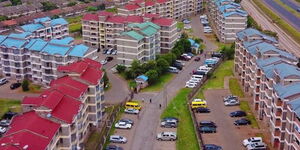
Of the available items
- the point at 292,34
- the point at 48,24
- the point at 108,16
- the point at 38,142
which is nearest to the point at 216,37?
the point at 292,34

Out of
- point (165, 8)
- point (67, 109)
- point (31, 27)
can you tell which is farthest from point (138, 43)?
point (165, 8)

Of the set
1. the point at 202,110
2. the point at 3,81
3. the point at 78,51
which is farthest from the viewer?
the point at 3,81

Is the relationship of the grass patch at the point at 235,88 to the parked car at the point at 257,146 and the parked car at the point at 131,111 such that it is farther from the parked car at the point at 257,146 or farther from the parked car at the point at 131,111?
the parked car at the point at 257,146

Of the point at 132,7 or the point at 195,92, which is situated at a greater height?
the point at 132,7

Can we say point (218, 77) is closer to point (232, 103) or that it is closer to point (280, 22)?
point (232, 103)

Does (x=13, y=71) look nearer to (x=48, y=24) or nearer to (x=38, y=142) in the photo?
(x=48, y=24)

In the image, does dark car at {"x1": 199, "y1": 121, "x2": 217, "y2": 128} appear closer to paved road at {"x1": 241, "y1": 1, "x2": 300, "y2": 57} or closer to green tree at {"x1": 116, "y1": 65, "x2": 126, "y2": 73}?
green tree at {"x1": 116, "y1": 65, "x2": 126, "y2": 73}

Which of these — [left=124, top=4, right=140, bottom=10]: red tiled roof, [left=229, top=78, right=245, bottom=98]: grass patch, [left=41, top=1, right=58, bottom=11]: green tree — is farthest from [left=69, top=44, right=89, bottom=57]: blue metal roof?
[left=41, top=1, right=58, bottom=11]: green tree
